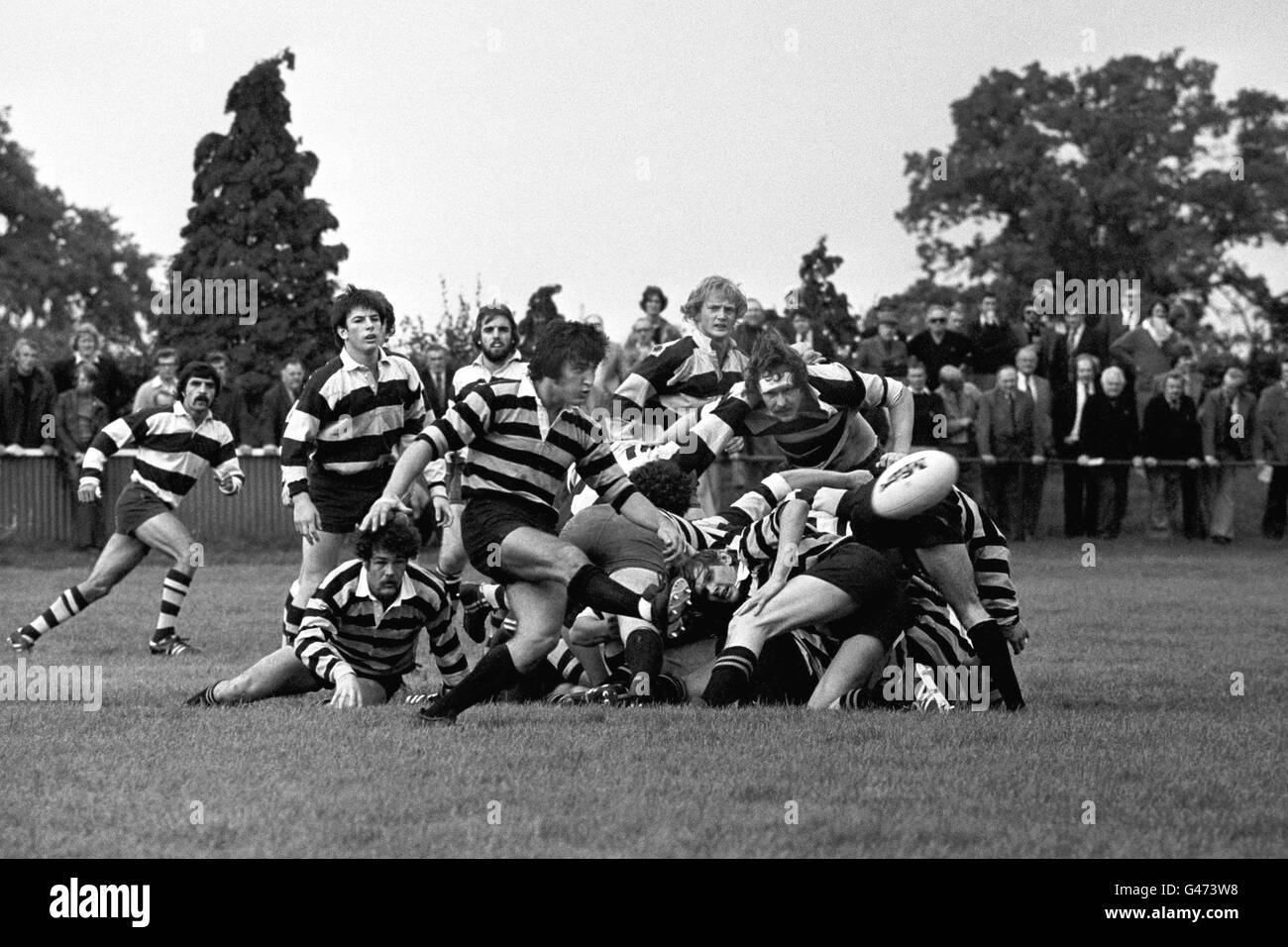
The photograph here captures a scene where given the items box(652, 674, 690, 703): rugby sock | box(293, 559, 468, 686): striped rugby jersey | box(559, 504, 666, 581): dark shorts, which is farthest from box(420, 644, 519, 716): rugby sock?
box(559, 504, 666, 581): dark shorts

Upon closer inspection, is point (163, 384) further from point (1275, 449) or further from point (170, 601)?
point (1275, 449)

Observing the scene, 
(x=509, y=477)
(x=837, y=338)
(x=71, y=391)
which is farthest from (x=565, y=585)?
(x=837, y=338)

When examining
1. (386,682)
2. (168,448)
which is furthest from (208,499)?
(386,682)

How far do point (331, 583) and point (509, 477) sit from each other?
0.98 meters

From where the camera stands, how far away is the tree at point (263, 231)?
1137 inches

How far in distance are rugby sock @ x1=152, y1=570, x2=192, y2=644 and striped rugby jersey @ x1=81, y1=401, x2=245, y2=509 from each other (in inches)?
22.4

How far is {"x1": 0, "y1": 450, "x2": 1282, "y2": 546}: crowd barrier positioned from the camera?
21375 mm

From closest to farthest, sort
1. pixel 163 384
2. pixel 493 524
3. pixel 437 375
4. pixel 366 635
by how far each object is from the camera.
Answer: pixel 493 524 → pixel 366 635 → pixel 163 384 → pixel 437 375

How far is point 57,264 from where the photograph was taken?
59125 mm

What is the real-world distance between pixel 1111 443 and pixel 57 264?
4253 cm

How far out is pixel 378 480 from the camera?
37.1 feet

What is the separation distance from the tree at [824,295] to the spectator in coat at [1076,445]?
3.78 metres

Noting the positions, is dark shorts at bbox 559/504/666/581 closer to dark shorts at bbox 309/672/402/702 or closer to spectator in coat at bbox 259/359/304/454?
dark shorts at bbox 309/672/402/702

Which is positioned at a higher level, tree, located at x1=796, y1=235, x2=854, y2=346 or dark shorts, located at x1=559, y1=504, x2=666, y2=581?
tree, located at x1=796, y1=235, x2=854, y2=346
